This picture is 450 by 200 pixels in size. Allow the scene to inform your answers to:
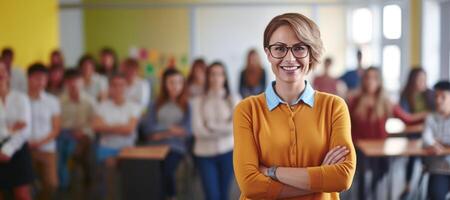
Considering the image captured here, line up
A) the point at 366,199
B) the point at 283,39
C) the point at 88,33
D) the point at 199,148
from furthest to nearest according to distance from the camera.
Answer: the point at 88,33 → the point at 366,199 → the point at 199,148 → the point at 283,39

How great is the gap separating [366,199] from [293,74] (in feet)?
11.9

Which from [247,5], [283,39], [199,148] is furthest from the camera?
[247,5]

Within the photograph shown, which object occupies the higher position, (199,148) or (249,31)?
(249,31)

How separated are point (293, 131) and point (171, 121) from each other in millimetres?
3226

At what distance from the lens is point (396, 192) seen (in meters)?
5.48

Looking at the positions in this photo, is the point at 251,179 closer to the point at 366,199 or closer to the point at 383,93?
Result: the point at 383,93

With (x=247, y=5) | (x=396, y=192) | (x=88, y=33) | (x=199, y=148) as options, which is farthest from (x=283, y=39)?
(x=88, y=33)

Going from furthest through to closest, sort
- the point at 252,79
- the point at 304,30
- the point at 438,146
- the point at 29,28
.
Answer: the point at 29,28 → the point at 252,79 → the point at 438,146 → the point at 304,30

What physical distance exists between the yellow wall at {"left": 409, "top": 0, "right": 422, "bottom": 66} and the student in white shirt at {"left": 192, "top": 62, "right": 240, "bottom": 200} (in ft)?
4.27

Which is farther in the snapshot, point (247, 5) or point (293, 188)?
point (247, 5)

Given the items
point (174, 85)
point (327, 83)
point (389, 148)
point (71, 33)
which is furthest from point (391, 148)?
point (71, 33)

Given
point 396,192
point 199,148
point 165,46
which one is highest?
point 165,46

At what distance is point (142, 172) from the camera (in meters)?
4.57

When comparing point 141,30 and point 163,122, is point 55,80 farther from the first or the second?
point 141,30
